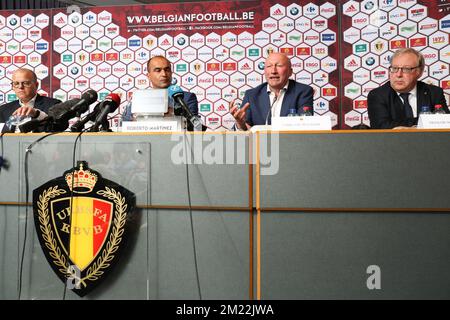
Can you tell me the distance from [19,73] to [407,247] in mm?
2585

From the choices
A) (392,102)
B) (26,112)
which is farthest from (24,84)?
(392,102)

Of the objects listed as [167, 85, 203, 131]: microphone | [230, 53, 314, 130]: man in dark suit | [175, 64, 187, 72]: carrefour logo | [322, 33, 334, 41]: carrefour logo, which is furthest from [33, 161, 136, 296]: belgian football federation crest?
[322, 33, 334, 41]: carrefour logo

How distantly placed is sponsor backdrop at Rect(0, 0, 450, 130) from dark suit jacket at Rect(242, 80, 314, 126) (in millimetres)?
689

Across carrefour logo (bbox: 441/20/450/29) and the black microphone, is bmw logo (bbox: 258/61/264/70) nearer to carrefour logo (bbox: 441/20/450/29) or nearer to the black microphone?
carrefour logo (bbox: 441/20/450/29)

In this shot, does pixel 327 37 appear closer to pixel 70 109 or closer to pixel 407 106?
pixel 407 106

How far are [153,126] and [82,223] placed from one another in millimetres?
446

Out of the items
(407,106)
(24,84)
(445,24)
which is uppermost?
(445,24)

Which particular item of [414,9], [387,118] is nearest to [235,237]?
[387,118]

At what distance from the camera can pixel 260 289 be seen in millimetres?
1781

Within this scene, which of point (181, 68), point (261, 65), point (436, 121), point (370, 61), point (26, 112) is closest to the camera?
point (436, 121)

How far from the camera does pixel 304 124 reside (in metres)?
1.83

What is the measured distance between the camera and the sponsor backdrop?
3646 millimetres

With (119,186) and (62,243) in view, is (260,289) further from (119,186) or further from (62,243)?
(62,243)

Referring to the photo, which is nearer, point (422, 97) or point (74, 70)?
point (422, 97)
